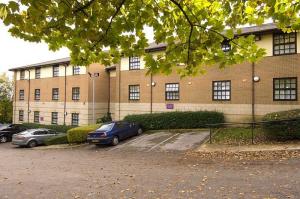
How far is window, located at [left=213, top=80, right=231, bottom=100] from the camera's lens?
24484 mm

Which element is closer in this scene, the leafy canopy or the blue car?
the leafy canopy

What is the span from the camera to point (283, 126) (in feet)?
54.5

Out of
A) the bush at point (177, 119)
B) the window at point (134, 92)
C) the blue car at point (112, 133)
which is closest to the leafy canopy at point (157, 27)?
the blue car at point (112, 133)

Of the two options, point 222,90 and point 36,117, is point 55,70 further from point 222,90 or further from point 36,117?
point 222,90

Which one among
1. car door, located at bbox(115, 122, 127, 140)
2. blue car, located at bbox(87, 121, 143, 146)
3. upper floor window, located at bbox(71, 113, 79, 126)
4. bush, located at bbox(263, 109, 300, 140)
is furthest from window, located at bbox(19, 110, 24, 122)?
bush, located at bbox(263, 109, 300, 140)

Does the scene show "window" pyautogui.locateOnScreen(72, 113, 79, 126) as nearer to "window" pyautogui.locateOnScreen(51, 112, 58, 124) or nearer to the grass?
"window" pyautogui.locateOnScreen(51, 112, 58, 124)

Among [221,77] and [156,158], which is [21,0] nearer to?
[156,158]

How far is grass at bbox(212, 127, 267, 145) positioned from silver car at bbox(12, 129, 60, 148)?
558 inches

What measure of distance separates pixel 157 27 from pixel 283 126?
12.2m

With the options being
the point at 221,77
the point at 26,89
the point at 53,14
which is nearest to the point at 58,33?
the point at 53,14

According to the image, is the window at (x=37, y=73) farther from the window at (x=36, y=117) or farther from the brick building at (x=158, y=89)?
the window at (x=36, y=117)

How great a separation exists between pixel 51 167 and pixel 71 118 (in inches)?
771

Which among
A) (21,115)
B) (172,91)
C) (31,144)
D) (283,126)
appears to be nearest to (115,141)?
A: (172,91)

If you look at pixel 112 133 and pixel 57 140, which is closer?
pixel 112 133
